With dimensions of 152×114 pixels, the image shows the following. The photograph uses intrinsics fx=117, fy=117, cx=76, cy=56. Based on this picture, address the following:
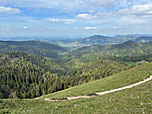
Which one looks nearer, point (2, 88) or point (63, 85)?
point (63, 85)

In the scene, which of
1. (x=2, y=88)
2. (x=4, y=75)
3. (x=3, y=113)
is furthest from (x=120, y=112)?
(x=4, y=75)

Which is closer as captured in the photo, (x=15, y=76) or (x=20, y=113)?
(x=20, y=113)

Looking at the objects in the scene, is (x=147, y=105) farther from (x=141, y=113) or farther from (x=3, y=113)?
(x=3, y=113)

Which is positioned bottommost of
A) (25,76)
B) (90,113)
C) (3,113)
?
(25,76)

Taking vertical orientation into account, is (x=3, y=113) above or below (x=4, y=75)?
above

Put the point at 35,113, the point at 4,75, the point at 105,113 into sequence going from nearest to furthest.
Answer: the point at 105,113 → the point at 35,113 → the point at 4,75

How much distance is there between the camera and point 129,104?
16.6 m

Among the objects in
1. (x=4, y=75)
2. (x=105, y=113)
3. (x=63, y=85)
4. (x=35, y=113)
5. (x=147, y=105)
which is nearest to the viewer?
(x=105, y=113)

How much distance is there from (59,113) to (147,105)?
1196cm

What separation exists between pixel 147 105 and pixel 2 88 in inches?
6003

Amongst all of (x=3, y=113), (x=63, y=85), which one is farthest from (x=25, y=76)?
(x=3, y=113)

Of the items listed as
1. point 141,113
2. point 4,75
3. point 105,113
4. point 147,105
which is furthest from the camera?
point 4,75

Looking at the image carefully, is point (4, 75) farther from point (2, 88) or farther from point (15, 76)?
point (2, 88)

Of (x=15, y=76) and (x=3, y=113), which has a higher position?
(x=3, y=113)
